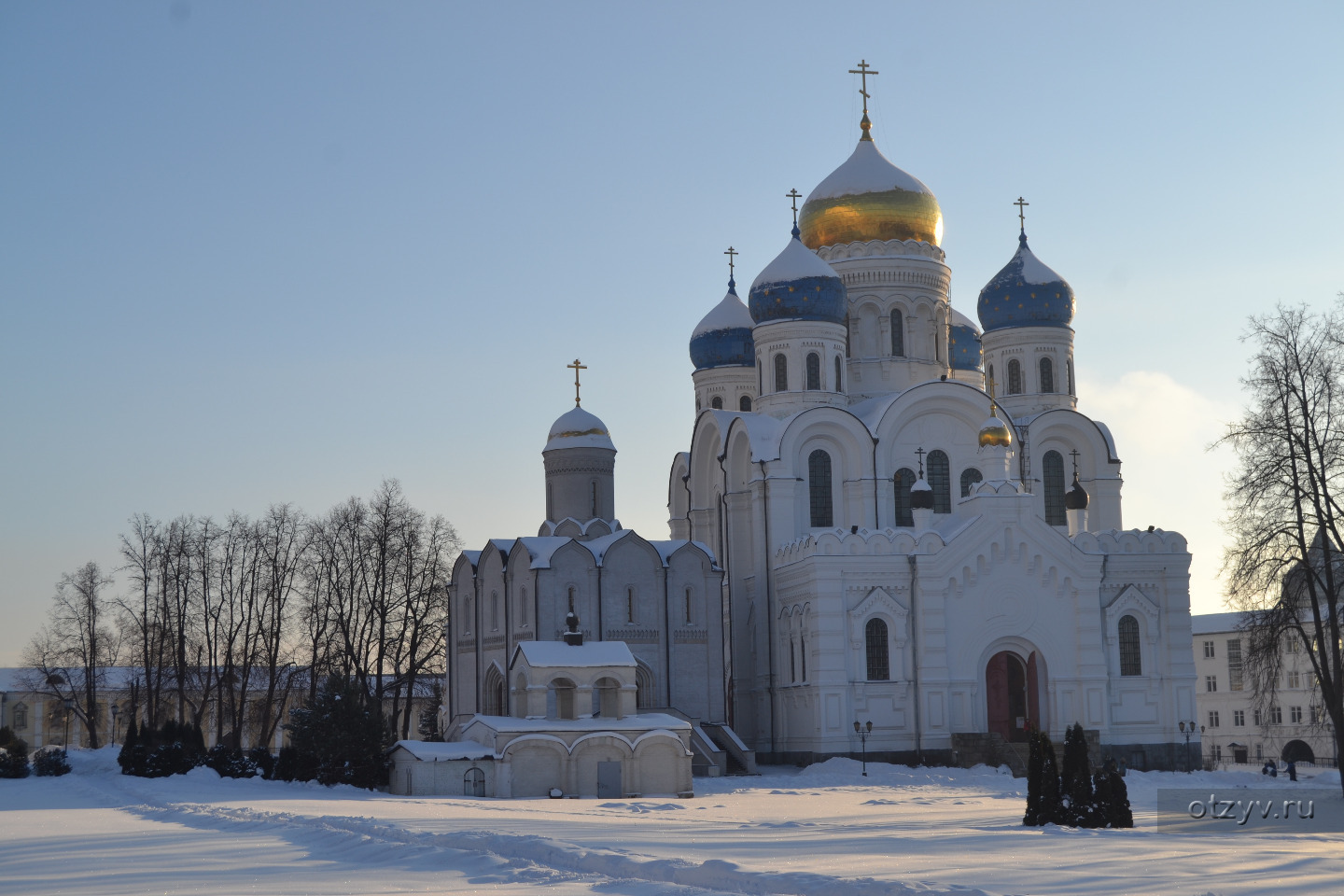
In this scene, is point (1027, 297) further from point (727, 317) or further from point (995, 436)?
point (727, 317)

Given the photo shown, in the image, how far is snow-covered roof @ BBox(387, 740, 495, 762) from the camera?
95.9ft

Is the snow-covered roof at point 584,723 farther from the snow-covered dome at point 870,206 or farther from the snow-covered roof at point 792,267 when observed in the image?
the snow-covered dome at point 870,206

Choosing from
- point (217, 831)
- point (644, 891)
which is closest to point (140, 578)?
point (217, 831)

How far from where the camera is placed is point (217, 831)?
62.6 feet

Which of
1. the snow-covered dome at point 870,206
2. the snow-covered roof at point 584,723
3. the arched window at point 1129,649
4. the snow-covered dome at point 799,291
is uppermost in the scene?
the snow-covered dome at point 870,206

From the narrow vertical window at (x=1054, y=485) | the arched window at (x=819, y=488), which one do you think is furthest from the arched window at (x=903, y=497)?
the narrow vertical window at (x=1054, y=485)

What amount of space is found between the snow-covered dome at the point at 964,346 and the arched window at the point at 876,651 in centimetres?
1458

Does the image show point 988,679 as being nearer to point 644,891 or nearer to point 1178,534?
point 1178,534

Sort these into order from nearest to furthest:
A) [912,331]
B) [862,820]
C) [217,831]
→ [217,831], [862,820], [912,331]

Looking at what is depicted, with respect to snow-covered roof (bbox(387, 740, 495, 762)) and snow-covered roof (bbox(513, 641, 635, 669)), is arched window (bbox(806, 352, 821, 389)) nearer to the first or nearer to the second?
snow-covered roof (bbox(513, 641, 635, 669))

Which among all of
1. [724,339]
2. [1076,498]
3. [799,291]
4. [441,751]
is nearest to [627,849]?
[441,751]

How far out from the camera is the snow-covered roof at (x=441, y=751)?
95.9 feet

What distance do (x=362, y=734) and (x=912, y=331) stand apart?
19.9 metres

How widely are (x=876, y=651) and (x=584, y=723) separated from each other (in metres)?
8.57
